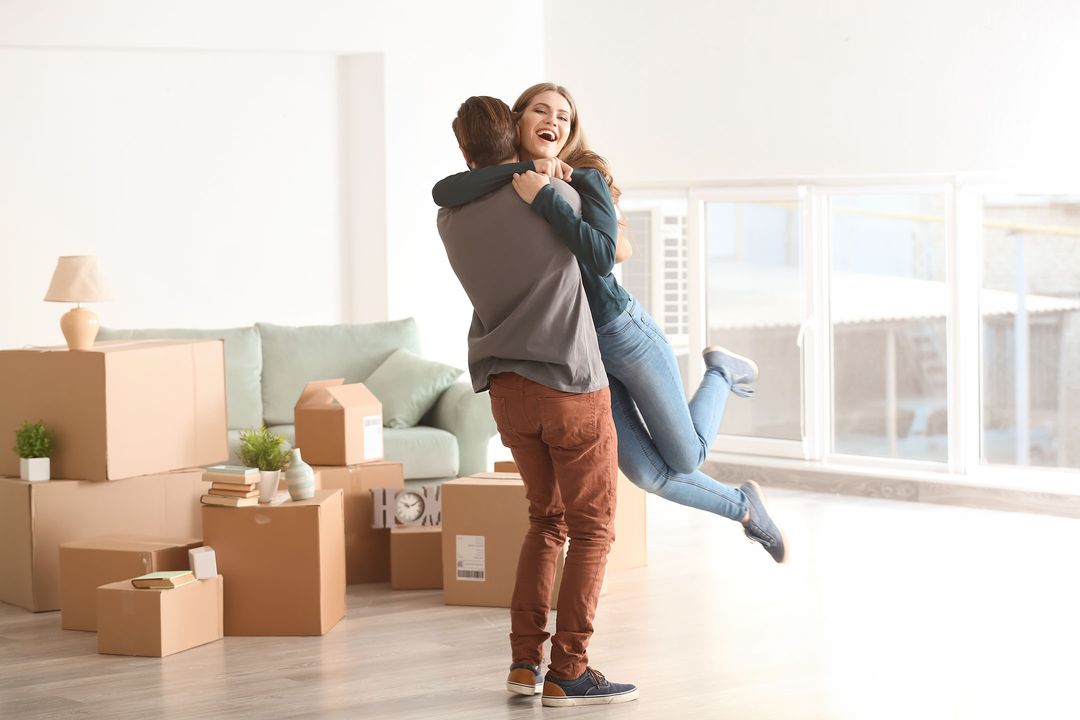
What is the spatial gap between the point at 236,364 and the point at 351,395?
53.0 inches

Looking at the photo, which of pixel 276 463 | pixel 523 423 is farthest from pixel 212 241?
pixel 523 423

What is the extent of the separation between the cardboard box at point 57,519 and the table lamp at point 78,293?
0.49 metres

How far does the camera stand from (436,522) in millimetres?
4484

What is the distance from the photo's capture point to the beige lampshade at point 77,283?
4.32 m

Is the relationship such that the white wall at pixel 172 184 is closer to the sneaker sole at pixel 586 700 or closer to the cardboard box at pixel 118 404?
the cardboard box at pixel 118 404

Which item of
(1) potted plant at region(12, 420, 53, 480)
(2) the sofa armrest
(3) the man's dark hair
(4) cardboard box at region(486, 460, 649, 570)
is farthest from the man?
(2) the sofa armrest

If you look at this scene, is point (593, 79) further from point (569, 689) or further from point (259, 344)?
point (569, 689)

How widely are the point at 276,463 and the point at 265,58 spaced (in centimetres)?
317

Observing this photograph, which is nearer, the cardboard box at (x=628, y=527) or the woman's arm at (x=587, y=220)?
the woman's arm at (x=587, y=220)

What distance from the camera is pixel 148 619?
353 centimetres

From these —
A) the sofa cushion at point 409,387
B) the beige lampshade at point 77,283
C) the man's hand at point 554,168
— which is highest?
the man's hand at point 554,168

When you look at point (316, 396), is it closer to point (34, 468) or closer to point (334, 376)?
point (34, 468)

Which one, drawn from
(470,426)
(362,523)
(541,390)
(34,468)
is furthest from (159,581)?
(470,426)

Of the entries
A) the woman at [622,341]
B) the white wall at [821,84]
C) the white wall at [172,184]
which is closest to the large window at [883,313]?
the white wall at [821,84]
